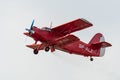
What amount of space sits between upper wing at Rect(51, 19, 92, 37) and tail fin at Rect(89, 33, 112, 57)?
3.53 metres

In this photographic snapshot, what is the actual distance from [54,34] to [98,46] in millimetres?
6372

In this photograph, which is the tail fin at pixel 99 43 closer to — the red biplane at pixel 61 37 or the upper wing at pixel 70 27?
the red biplane at pixel 61 37

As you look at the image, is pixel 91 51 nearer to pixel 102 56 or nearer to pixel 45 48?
pixel 102 56

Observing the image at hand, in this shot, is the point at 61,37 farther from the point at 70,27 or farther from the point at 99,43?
the point at 99,43

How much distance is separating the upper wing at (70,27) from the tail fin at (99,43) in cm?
353

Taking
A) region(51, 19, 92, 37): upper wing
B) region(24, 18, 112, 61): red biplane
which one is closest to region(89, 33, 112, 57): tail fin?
region(24, 18, 112, 61): red biplane

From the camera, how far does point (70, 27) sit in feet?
141

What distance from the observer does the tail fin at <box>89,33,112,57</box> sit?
45.0m

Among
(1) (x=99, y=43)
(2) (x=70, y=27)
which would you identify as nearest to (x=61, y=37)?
(2) (x=70, y=27)

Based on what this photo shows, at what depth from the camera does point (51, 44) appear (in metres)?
42.2

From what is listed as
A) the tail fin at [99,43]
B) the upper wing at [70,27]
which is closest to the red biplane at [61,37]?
the upper wing at [70,27]

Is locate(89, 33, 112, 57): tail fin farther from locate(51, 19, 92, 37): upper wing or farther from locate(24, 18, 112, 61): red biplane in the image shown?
locate(51, 19, 92, 37): upper wing

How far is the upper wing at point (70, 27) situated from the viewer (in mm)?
41938

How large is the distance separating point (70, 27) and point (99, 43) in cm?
542
